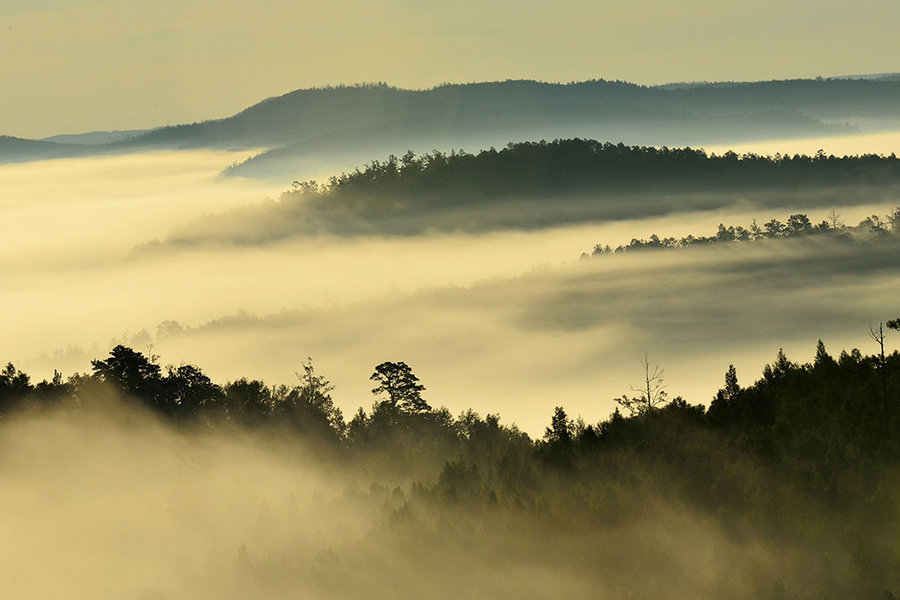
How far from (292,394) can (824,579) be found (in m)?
83.1

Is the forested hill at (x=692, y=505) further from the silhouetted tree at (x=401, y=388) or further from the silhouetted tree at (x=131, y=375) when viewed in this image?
the silhouetted tree at (x=401, y=388)

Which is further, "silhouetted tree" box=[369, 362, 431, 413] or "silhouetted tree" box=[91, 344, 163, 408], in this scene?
"silhouetted tree" box=[369, 362, 431, 413]

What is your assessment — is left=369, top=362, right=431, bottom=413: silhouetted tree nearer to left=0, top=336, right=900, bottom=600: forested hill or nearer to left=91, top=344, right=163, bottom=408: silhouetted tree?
left=91, top=344, right=163, bottom=408: silhouetted tree

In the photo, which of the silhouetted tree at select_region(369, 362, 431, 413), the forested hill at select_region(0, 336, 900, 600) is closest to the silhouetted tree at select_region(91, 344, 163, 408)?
the silhouetted tree at select_region(369, 362, 431, 413)

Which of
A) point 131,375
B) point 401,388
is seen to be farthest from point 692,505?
point 401,388

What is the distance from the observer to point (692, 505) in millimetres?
55906

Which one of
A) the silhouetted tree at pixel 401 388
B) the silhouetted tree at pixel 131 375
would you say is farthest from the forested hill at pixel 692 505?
the silhouetted tree at pixel 401 388

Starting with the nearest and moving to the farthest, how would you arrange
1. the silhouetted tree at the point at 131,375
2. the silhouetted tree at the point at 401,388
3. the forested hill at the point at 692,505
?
the forested hill at the point at 692,505 → the silhouetted tree at the point at 131,375 → the silhouetted tree at the point at 401,388

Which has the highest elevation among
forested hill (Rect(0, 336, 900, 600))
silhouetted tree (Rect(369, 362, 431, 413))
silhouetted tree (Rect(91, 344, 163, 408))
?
silhouetted tree (Rect(91, 344, 163, 408))

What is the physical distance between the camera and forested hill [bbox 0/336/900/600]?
157 feet

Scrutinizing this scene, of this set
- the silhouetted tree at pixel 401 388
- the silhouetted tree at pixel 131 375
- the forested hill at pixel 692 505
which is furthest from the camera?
the silhouetted tree at pixel 401 388

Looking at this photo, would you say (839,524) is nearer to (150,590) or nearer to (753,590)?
(753,590)

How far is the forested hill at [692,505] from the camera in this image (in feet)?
157

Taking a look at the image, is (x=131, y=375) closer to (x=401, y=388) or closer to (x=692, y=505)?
(x=401, y=388)
